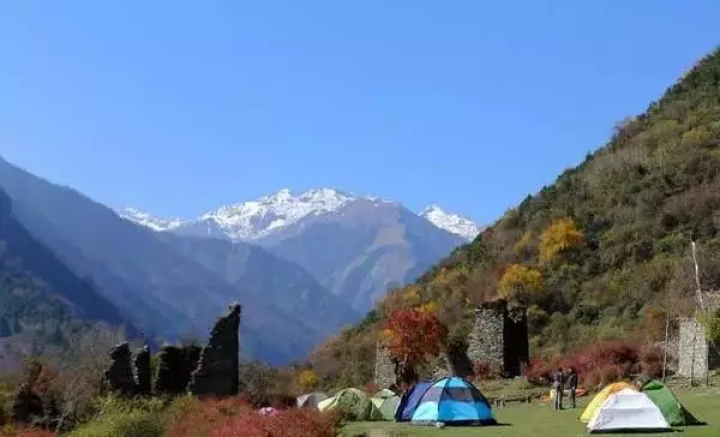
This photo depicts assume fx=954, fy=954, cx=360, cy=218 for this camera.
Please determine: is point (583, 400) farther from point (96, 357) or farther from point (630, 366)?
point (96, 357)

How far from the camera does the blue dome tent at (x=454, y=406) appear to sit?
92.5 ft

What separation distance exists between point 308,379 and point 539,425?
147 ft

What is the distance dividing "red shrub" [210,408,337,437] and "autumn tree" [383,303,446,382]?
23167mm

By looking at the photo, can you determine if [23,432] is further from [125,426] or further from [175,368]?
[175,368]

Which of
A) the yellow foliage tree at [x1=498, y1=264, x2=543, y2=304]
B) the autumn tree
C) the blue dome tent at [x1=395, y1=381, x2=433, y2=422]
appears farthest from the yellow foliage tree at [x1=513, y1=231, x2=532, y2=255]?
the blue dome tent at [x1=395, y1=381, x2=433, y2=422]

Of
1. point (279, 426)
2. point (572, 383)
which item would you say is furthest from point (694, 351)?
point (279, 426)

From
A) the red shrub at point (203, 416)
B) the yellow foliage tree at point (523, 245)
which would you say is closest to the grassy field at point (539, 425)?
the red shrub at point (203, 416)

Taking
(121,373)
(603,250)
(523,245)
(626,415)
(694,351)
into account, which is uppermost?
(523,245)

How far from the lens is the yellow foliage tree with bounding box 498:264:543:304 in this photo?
219ft

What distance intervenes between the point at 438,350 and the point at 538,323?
1241cm

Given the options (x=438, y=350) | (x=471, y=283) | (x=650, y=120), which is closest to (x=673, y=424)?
(x=438, y=350)

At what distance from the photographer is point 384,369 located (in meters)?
52.9

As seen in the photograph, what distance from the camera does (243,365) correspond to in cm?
6619

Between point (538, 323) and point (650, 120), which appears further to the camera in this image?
point (650, 120)
